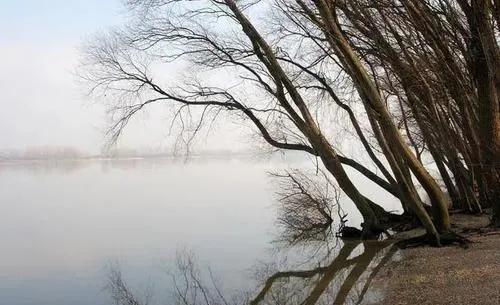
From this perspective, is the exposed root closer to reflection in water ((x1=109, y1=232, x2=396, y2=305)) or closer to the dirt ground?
the dirt ground

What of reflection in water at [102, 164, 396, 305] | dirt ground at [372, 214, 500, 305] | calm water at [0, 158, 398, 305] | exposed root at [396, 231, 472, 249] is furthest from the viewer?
exposed root at [396, 231, 472, 249]

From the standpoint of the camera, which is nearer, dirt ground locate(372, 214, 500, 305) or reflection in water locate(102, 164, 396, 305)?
dirt ground locate(372, 214, 500, 305)

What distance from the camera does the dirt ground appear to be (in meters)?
8.37

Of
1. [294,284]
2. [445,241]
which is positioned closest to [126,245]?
[294,284]

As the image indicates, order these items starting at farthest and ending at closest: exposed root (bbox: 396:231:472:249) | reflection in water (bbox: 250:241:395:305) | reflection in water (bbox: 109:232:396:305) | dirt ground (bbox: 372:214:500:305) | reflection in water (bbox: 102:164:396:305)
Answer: exposed root (bbox: 396:231:472:249), reflection in water (bbox: 102:164:396:305), reflection in water (bbox: 109:232:396:305), reflection in water (bbox: 250:241:395:305), dirt ground (bbox: 372:214:500:305)

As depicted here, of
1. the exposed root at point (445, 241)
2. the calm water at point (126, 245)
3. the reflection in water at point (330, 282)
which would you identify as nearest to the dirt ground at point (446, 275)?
the exposed root at point (445, 241)

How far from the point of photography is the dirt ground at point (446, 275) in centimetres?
837

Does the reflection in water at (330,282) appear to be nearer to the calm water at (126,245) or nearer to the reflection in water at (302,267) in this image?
the reflection in water at (302,267)

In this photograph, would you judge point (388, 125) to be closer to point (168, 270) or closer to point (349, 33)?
point (349, 33)

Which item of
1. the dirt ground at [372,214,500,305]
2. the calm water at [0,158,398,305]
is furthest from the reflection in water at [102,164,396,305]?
the dirt ground at [372,214,500,305]

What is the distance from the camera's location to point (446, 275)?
9.88 meters

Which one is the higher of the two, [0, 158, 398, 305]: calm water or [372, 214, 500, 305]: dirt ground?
[372, 214, 500, 305]: dirt ground

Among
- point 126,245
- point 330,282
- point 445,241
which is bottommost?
point 126,245

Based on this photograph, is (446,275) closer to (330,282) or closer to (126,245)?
(330,282)
